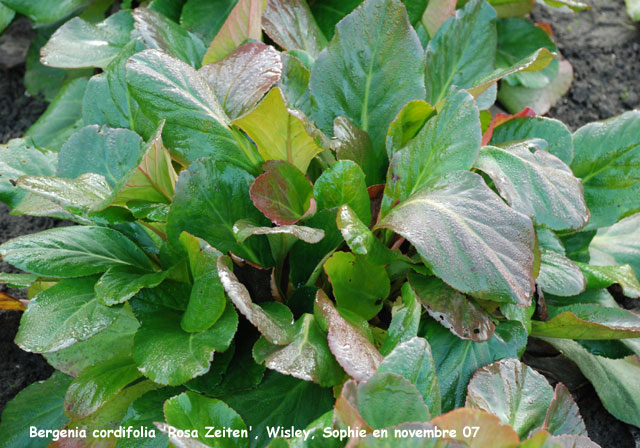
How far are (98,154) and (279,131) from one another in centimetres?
36

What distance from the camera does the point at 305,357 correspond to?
0.86m

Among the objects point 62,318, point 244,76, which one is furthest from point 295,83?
point 62,318

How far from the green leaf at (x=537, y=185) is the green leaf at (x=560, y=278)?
4.7 inches

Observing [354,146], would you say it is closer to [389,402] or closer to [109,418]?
[389,402]

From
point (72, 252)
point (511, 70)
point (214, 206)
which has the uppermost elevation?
point (511, 70)

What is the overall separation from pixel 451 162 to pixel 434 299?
0.22 metres

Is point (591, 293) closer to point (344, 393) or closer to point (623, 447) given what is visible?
point (623, 447)

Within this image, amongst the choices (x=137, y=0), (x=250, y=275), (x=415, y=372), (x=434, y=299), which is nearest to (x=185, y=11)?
(x=137, y=0)

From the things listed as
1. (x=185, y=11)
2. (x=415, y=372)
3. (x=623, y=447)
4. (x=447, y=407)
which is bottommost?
(x=623, y=447)

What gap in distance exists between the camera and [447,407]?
0.96 metres

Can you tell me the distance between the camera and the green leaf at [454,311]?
0.93 metres

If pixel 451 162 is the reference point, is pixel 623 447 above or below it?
below

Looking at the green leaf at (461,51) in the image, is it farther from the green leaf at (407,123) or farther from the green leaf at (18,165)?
the green leaf at (18,165)

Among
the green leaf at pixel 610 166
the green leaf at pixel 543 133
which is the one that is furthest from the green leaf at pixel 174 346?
the green leaf at pixel 610 166
